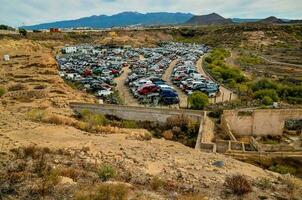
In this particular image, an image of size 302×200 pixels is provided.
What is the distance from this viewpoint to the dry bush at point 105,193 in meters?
11.0

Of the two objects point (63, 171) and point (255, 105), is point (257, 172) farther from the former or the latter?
point (255, 105)

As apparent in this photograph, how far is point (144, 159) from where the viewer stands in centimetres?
1703

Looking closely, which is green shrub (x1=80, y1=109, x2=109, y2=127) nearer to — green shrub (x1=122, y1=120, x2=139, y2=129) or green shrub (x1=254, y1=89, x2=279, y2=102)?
green shrub (x1=122, y1=120, x2=139, y2=129)

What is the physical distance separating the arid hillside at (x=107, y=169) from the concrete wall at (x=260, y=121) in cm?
955

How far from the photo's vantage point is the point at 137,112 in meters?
30.5

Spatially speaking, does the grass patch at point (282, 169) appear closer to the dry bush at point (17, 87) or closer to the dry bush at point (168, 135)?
the dry bush at point (168, 135)

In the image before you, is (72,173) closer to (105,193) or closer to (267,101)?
Result: (105,193)

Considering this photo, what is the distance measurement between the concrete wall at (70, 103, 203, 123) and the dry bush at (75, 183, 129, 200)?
1790 cm

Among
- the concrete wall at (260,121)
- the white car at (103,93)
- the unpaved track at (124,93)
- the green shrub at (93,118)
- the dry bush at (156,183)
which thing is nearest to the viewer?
the dry bush at (156,183)

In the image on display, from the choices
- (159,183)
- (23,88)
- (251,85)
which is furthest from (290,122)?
(23,88)

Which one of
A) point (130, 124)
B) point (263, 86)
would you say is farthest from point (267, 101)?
point (130, 124)

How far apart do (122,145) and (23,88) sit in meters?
19.2

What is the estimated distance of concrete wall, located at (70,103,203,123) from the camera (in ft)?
96.5

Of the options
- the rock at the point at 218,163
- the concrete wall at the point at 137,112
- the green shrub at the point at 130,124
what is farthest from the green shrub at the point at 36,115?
the rock at the point at 218,163
